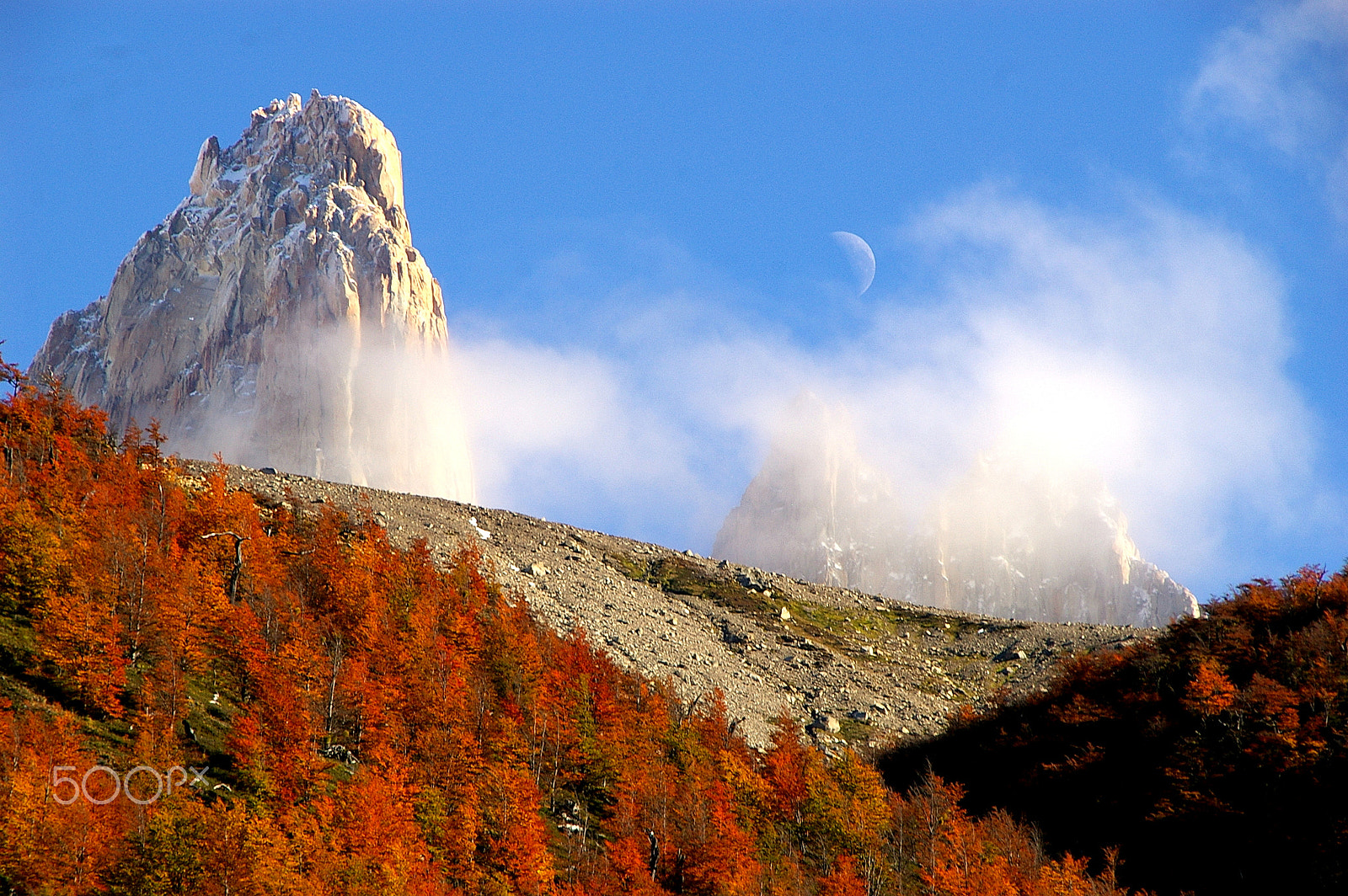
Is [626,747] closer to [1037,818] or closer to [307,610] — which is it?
[307,610]

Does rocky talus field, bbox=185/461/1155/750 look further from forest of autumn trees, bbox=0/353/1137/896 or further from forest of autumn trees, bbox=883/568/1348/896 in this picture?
forest of autumn trees, bbox=883/568/1348/896

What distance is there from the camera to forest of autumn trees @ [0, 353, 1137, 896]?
147 feet

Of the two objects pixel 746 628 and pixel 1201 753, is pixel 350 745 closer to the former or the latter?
pixel 746 628

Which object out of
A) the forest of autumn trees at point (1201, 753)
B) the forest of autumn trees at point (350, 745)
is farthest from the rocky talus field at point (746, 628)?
the forest of autumn trees at point (1201, 753)

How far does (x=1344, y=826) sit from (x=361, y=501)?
96.0m

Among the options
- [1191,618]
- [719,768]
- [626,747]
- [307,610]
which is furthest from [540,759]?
[1191,618]

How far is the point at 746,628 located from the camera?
110m

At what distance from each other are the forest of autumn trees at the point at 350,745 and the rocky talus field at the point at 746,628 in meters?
7.43

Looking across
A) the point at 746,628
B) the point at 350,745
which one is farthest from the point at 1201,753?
the point at 350,745

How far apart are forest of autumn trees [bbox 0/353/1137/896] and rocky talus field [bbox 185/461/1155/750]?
7435 mm

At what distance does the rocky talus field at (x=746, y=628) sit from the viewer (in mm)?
90312

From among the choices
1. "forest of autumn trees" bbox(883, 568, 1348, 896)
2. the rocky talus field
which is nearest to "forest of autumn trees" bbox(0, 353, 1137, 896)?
"forest of autumn trees" bbox(883, 568, 1348, 896)

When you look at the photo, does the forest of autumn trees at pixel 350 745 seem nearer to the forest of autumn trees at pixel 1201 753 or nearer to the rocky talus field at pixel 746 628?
the forest of autumn trees at pixel 1201 753

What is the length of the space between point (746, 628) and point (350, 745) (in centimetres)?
5656
